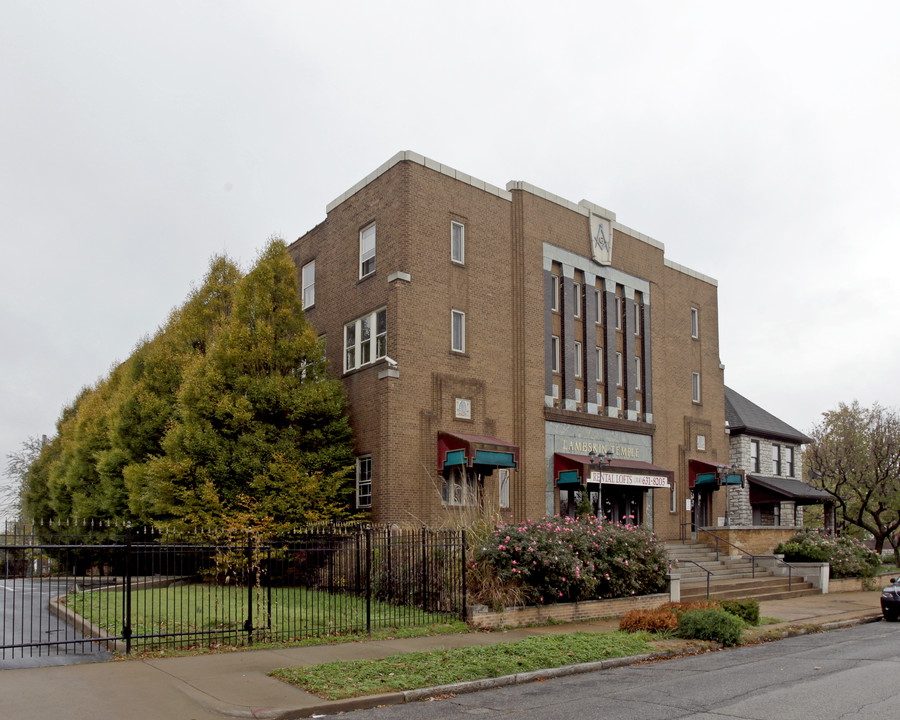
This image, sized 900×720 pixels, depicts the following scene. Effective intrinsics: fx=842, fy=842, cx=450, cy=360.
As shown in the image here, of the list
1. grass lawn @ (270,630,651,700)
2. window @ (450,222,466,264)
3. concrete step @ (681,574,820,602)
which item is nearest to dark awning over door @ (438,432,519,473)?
window @ (450,222,466,264)

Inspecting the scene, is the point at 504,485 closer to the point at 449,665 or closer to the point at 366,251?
the point at 366,251

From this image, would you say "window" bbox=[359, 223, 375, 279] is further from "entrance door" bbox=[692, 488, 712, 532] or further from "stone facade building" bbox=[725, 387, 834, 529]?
"stone facade building" bbox=[725, 387, 834, 529]

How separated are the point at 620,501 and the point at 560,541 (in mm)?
13202

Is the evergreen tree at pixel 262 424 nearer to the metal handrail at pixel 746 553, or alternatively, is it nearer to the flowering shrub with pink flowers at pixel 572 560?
the flowering shrub with pink flowers at pixel 572 560

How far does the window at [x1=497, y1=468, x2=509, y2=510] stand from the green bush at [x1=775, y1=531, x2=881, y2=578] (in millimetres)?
9741

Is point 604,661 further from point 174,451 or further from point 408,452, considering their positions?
point 174,451

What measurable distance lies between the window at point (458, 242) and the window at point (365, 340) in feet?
10.4

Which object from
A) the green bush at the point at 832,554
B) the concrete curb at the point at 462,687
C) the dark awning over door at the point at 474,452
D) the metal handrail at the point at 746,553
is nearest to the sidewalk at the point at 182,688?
the concrete curb at the point at 462,687

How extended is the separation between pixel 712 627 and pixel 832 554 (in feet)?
49.4

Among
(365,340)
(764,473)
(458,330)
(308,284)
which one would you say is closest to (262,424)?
(365,340)

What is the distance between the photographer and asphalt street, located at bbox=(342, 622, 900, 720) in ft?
31.8

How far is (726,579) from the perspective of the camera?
26438 mm

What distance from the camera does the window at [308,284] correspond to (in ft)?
101

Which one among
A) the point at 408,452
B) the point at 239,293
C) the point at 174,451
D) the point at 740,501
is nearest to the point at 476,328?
the point at 408,452
